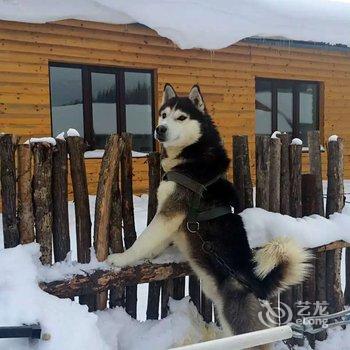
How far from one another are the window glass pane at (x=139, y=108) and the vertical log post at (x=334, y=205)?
5374mm

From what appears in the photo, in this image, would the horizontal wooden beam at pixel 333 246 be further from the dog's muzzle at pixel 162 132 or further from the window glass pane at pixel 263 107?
the window glass pane at pixel 263 107

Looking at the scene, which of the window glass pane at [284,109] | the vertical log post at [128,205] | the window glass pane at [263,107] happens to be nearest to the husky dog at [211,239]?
the vertical log post at [128,205]

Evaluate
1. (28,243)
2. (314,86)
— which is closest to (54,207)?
A: (28,243)

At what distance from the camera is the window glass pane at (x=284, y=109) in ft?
33.0

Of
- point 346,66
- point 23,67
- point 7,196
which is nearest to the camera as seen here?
point 7,196

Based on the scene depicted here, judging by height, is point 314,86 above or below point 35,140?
above

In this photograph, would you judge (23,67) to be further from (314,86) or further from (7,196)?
(314,86)

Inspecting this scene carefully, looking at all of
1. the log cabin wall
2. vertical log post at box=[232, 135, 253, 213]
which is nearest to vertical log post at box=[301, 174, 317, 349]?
vertical log post at box=[232, 135, 253, 213]

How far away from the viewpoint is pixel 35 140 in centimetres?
247

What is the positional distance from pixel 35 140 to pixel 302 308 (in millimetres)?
2399

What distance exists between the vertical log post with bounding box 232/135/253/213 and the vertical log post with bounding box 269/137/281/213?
6.7 inches

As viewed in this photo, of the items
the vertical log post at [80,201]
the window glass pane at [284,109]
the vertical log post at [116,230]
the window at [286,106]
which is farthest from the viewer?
the window glass pane at [284,109]

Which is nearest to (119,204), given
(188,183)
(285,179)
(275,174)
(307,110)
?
(188,183)

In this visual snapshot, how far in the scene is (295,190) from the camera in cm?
329
